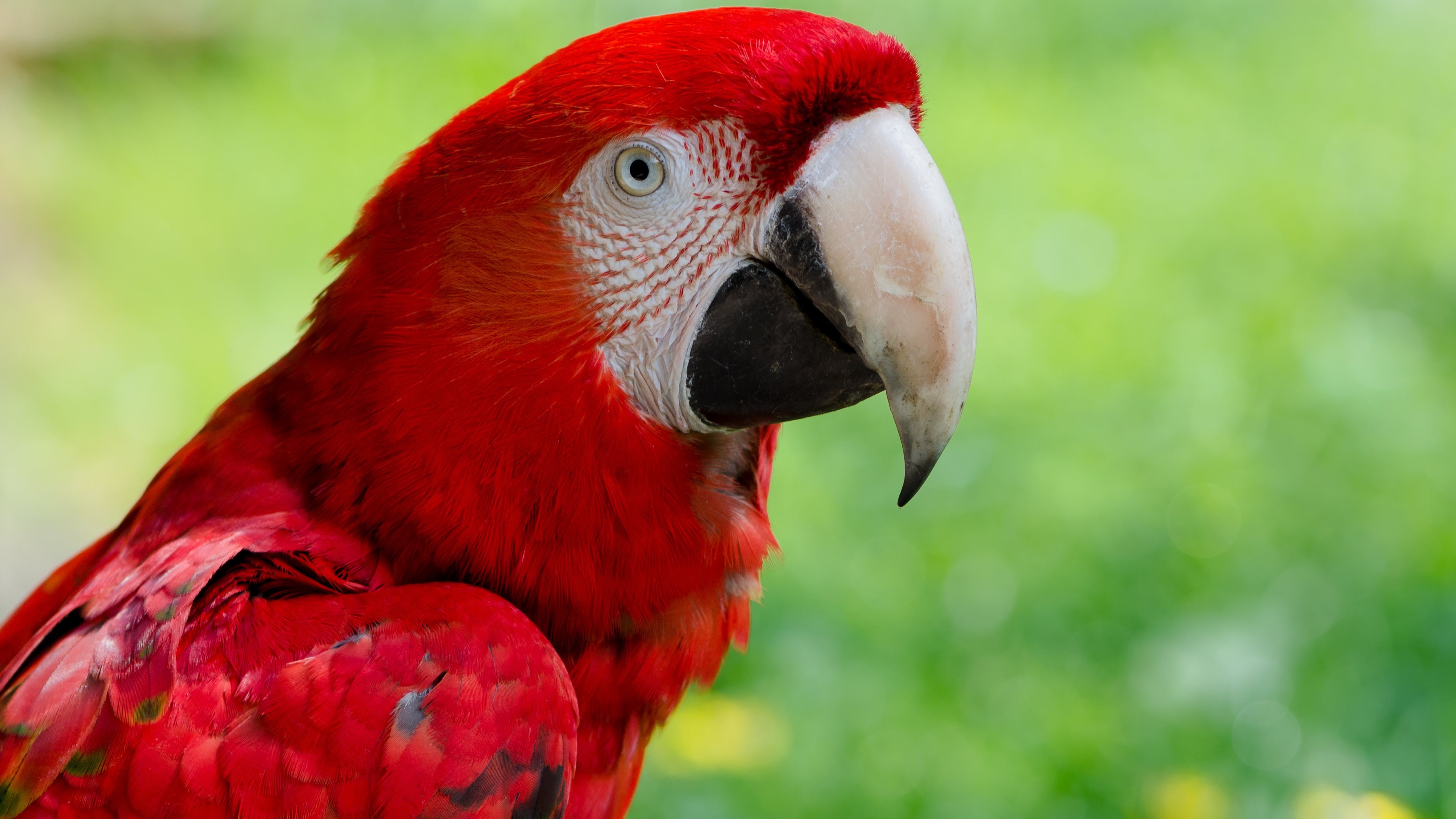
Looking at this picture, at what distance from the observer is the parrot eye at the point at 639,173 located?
42.1 inches

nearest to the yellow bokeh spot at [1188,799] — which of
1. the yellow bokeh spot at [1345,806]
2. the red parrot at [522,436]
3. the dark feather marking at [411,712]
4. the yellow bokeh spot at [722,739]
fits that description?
the yellow bokeh spot at [1345,806]

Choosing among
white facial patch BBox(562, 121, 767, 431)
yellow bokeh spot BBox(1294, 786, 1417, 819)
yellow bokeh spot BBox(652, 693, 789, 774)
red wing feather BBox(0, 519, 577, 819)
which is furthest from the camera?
yellow bokeh spot BBox(652, 693, 789, 774)

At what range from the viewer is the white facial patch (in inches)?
41.7

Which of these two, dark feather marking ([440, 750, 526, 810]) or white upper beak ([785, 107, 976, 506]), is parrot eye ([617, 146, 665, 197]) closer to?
white upper beak ([785, 107, 976, 506])

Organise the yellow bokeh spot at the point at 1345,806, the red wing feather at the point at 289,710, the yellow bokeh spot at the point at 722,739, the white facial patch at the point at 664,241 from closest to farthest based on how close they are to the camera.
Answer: the red wing feather at the point at 289,710 < the white facial patch at the point at 664,241 < the yellow bokeh spot at the point at 1345,806 < the yellow bokeh spot at the point at 722,739

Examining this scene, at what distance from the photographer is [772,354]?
42.3 inches

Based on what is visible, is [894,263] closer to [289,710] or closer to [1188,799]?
[289,710]

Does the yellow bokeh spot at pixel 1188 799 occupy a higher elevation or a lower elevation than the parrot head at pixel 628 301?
lower

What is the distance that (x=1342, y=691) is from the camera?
1960mm

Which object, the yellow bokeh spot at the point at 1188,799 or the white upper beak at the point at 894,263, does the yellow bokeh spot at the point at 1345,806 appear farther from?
the white upper beak at the point at 894,263

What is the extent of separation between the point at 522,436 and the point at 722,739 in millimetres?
998

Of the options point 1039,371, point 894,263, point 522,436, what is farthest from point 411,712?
point 1039,371

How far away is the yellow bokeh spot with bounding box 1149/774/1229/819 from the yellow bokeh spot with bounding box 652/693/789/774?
552mm

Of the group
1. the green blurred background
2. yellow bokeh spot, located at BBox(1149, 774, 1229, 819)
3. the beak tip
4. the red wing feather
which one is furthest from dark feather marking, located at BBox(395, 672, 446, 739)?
yellow bokeh spot, located at BBox(1149, 774, 1229, 819)
